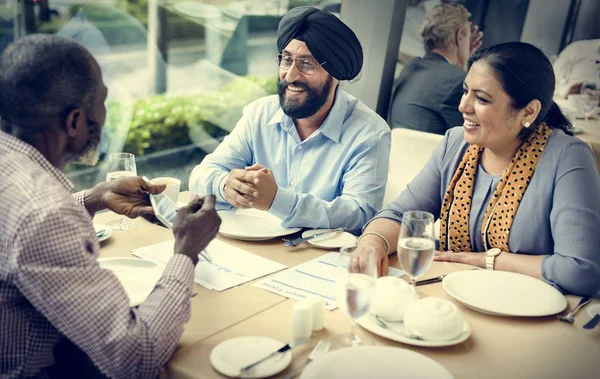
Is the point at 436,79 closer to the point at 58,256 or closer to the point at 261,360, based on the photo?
the point at 261,360

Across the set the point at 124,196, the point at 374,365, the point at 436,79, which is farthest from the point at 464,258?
the point at 436,79

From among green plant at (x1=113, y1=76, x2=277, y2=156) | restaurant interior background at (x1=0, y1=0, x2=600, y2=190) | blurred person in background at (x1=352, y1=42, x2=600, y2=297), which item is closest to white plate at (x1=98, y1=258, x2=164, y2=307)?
blurred person in background at (x1=352, y1=42, x2=600, y2=297)

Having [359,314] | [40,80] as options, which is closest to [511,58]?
[359,314]

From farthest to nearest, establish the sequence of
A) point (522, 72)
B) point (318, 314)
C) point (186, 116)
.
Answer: point (186, 116) → point (522, 72) → point (318, 314)

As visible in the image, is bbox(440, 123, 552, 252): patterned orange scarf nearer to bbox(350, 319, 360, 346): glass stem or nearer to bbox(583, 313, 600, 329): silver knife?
bbox(583, 313, 600, 329): silver knife

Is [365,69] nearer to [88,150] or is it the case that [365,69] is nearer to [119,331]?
[88,150]

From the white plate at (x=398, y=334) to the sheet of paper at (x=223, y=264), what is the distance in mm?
367

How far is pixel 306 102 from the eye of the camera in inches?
98.5

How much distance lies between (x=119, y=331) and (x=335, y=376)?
409 mm

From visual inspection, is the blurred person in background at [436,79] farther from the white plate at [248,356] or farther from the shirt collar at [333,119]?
the white plate at [248,356]

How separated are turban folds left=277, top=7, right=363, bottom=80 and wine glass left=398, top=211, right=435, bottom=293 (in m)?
1.12

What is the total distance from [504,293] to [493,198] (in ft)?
1.71

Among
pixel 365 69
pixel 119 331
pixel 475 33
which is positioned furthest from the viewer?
pixel 475 33

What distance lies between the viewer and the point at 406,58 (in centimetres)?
514
